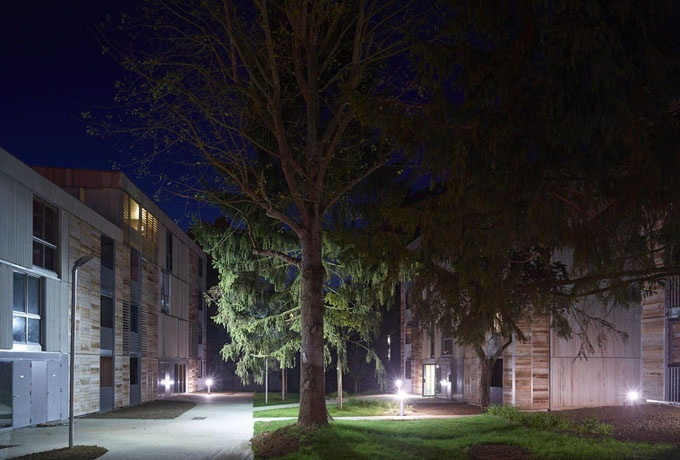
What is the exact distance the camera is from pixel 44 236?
73.3ft

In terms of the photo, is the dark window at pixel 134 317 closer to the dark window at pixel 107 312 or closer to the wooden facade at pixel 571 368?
the dark window at pixel 107 312

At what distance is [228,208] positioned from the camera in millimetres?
21000

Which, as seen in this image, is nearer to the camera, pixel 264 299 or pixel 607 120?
pixel 607 120

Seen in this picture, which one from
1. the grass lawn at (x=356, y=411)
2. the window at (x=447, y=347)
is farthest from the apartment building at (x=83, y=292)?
the window at (x=447, y=347)

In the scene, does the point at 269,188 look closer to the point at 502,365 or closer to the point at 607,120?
the point at 502,365

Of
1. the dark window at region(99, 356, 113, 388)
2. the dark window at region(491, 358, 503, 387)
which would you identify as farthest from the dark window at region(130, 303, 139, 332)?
the dark window at region(491, 358, 503, 387)

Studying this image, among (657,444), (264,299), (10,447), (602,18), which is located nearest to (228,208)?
(264,299)

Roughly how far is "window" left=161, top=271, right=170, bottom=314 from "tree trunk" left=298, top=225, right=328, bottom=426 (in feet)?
82.7

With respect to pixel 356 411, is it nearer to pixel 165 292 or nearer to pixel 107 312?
pixel 107 312

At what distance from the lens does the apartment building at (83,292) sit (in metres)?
19.9

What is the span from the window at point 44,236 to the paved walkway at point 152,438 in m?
5.08

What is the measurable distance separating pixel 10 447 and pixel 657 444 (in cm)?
1320

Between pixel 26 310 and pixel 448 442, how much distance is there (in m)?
13.2

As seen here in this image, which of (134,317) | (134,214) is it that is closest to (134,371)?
(134,317)
